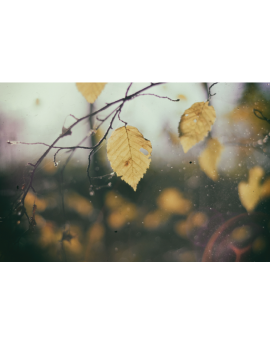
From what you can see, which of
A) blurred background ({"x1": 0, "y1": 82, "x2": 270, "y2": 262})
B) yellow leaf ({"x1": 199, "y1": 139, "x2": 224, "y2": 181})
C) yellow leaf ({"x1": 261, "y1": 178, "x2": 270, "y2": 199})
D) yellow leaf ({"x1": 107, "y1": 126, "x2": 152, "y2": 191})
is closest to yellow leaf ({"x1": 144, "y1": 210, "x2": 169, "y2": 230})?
blurred background ({"x1": 0, "y1": 82, "x2": 270, "y2": 262})

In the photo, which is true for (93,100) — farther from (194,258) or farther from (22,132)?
(194,258)

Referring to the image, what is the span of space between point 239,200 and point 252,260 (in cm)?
29

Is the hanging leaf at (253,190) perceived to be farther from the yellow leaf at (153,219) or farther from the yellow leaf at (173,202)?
the yellow leaf at (153,219)

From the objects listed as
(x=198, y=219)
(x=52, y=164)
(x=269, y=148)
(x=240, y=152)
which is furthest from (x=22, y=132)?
(x=269, y=148)

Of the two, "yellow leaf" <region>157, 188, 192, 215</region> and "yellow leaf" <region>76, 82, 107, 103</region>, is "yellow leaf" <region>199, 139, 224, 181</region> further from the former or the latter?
"yellow leaf" <region>76, 82, 107, 103</region>

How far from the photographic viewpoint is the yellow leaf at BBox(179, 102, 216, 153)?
2.88 ft

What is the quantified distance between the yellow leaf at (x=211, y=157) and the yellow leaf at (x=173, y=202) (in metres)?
0.17

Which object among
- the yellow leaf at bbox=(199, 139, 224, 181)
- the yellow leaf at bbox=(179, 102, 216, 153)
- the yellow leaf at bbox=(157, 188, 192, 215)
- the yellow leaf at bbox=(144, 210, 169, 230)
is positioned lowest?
the yellow leaf at bbox=(144, 210, 169, 230)

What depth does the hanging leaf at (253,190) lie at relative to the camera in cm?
89

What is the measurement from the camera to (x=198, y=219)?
0.89 m

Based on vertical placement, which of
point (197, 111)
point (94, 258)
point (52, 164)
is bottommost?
point (94, 258)

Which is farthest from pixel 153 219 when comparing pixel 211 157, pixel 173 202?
pixel 211 157

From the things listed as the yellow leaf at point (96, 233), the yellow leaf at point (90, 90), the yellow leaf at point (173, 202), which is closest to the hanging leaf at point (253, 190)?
the yellow leaf at point (173, 202)

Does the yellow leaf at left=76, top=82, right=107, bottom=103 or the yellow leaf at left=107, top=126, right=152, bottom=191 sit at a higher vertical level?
the yellow leaf at left=76, top=82, right=107, bottom=103
